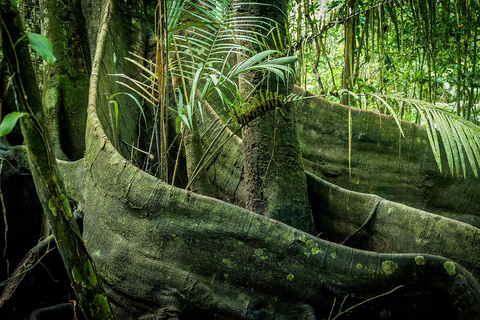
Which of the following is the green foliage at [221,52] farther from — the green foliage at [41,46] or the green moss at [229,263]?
the green foliage at [41,46]

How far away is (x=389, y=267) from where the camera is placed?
75.4 inches

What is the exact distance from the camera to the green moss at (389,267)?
1.91 m

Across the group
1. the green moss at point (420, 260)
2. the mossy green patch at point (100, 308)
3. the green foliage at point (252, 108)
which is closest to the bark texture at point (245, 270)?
the green moss at point (420, 260)

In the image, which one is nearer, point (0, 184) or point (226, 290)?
point (226, 290)

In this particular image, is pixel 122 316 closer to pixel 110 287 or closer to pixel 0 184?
pixel 110 287

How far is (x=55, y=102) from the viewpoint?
11.0 ft

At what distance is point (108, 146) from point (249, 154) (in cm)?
80

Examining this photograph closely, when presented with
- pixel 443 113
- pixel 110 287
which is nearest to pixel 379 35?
pixel 443 113

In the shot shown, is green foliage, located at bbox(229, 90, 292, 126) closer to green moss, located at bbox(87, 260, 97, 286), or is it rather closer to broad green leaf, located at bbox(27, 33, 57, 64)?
green moss, located at bbox(87, 260, 97, 286)

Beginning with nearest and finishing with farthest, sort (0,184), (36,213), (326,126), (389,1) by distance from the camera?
(389,1)
(0,184)
(36,213)
(326,126)

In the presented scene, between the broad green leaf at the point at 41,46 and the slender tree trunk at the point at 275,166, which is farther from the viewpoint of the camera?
the slender tree trunk at the point at 275,166

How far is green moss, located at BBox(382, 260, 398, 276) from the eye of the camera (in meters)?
1.91

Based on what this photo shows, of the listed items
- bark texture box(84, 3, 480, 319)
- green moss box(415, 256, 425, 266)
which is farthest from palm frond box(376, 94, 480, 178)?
bark texture box(84, 3, 480, 319)

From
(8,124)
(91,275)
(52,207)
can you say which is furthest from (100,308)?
(8,124)
